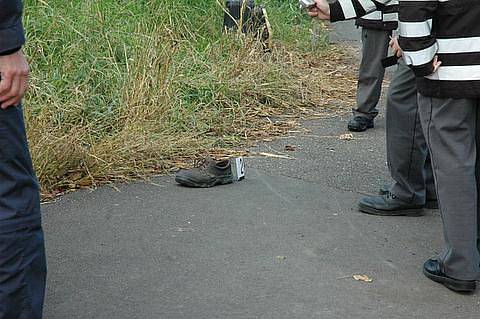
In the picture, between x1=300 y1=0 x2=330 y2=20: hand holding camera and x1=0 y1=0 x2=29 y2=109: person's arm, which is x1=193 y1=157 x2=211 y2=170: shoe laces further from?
x1=0 y1=0 x2=29 y2=109: person's arm

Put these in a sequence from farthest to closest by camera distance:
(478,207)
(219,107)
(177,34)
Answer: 1. (177,34)
2. (219,107)
3. (478,207)

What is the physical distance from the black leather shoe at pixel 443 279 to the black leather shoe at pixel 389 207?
745 mm

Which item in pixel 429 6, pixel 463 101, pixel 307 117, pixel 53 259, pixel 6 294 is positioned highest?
pixel 429 6

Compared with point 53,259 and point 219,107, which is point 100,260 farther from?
point 219,107

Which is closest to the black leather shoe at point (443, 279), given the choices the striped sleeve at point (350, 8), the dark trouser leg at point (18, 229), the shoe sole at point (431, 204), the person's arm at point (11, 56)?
the shoe sole at point (431, 204)

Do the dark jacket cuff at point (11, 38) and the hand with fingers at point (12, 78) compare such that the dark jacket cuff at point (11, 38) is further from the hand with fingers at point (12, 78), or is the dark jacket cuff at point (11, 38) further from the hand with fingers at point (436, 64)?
the hand with fingers at point (436, 64)

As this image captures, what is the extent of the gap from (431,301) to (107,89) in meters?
3.44

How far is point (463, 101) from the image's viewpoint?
3857 mm

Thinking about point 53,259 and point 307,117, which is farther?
point 307,117

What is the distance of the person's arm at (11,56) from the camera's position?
293 centimetres

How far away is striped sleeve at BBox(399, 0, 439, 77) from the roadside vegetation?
2325 mm

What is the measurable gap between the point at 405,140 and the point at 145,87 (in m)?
2.27

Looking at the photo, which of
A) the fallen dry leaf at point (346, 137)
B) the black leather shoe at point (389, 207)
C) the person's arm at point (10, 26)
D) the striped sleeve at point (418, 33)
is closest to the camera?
the person's arm at point (10, 26)

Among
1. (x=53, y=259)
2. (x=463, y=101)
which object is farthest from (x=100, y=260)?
(x=463, y=101)
